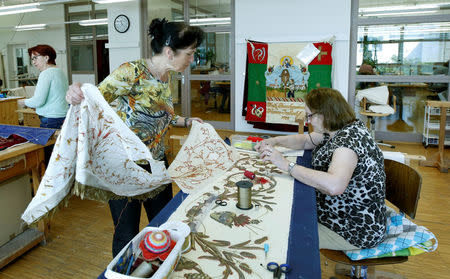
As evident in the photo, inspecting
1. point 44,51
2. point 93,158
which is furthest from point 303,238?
point 44,51

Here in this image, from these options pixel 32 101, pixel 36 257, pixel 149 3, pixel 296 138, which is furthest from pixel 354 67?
pixel 36 257

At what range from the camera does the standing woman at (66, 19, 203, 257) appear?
1462 millimetres

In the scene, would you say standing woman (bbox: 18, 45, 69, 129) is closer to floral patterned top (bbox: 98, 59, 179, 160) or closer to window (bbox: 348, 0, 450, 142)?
floral patterned top (bbox: 98, 59, 179, 160)

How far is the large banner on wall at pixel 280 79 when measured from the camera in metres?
5.33

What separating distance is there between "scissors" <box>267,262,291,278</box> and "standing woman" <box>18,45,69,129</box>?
2.59 meters

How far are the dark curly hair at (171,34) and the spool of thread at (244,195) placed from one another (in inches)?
28.5

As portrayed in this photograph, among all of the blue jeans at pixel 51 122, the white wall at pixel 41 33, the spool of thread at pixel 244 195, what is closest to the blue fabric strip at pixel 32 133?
A: the blue jeans at pixel 51 122

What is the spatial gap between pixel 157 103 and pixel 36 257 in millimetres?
1586

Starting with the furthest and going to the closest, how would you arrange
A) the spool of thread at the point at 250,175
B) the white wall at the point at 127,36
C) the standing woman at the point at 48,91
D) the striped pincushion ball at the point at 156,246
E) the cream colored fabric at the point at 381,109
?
the white wall at the point at 127,36 < the cream colored fabric at the point at 381,109 < the standing woman at the point at 48,91 < the spool of thread at the point at 250,175 < the striped pincushion ball at the point at 156,246

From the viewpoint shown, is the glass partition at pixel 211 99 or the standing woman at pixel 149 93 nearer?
the standing woman at pixel 149 93

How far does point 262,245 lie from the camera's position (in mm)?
1022

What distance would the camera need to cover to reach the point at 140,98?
4.88 ft

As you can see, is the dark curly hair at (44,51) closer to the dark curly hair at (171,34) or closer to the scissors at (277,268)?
the dark curly hair at (171,34)

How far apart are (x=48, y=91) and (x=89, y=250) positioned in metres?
1.45
